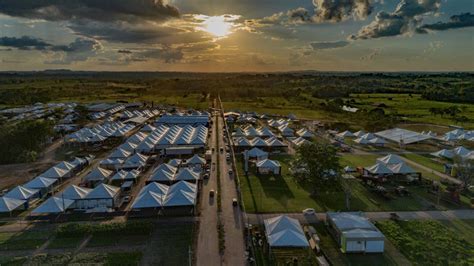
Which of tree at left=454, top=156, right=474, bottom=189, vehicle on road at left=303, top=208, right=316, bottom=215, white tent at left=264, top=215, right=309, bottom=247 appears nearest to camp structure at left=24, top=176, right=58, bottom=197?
white tent at left=264, top=215, right=309, bottom=247

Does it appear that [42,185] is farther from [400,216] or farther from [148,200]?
[400,216]

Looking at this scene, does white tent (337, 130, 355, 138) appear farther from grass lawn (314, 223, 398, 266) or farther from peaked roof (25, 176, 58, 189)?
peaked roof (25, 176, 58, 189)

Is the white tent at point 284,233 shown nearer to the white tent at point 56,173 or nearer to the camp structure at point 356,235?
the camp structure at point 356,235

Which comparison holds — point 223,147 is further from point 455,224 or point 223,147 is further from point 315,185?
point 455,224

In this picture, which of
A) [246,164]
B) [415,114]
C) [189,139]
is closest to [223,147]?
[189,139]

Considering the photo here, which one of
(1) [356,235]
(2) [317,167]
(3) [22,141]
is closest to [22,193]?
(3) [22,141]
